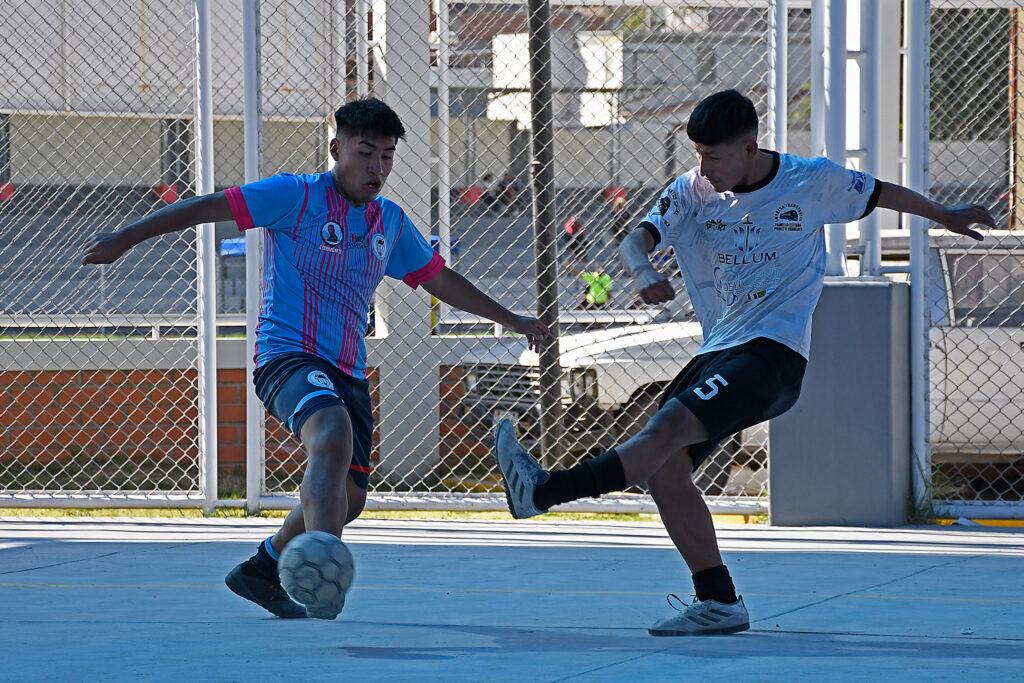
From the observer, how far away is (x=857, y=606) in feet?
16.9

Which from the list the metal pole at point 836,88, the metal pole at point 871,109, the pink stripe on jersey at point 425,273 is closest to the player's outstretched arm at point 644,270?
the pink stripe on jersey at point 425,273

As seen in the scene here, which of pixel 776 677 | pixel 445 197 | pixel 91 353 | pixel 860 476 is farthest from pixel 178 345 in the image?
pixel 776 677

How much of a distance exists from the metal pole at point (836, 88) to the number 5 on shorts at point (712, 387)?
10.2 feet

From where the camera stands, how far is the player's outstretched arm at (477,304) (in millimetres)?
4977

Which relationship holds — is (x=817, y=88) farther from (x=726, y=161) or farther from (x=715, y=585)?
(x=715, y=585)

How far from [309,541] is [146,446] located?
20.5 feet

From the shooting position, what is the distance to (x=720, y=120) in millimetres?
4391

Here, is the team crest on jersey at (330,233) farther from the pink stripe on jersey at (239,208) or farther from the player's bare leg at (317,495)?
the player's bare leg at (317,495)

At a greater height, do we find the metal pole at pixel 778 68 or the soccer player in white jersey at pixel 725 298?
the metal pole at pixel 778 68

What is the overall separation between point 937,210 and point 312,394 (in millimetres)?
2176

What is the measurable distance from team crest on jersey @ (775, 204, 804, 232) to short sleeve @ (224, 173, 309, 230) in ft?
5.18

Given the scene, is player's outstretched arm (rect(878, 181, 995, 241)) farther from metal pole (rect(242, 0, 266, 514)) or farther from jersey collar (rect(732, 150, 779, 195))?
metal pole (rect(242, 0, 266, 514))

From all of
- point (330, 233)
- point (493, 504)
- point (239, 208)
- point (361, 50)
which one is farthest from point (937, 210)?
point (361, 50)

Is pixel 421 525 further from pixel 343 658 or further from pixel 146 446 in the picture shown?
pixel 343 658
